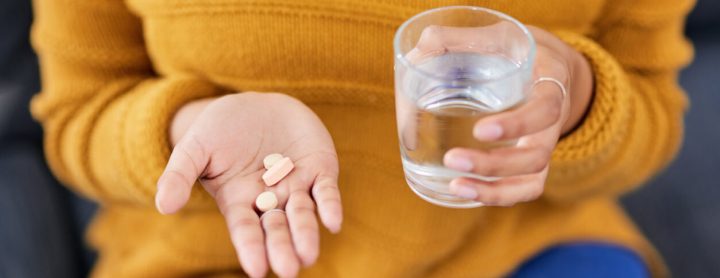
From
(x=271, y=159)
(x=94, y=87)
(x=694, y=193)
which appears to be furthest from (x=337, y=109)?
(x=694, y=193)

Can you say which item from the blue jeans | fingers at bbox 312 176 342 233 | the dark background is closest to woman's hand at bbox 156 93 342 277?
fingers at bbox 312 176 342 233

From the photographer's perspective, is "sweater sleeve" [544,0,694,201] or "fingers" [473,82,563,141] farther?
"sweater sleeve" [544,0,694,201]

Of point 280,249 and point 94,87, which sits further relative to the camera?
point 94,87

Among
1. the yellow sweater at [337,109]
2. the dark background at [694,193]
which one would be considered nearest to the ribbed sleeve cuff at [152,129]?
the yellow sweater at [337,109]

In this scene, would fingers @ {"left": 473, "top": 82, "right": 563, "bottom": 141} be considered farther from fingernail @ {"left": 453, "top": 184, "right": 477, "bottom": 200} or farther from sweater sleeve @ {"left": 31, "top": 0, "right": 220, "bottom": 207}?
sweater sleeve @ {"left": 31, "top": 0, "right": 220, "bottom": 207}

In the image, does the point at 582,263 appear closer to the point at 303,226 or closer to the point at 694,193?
the point at 694,193
